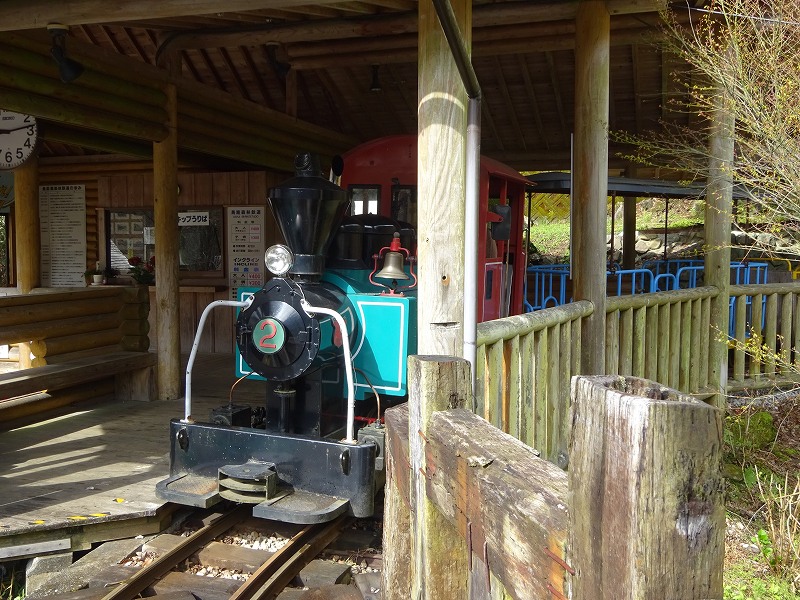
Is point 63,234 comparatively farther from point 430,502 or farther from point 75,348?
point 430,502

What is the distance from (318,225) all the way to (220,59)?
574 centimetres

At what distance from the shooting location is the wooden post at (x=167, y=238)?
7.29 meters

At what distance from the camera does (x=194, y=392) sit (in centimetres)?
786

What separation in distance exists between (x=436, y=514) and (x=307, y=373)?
8.65ft

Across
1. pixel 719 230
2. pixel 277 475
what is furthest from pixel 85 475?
pixel 719 230

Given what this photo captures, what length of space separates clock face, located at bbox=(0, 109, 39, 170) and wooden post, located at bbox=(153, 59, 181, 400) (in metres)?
1.15

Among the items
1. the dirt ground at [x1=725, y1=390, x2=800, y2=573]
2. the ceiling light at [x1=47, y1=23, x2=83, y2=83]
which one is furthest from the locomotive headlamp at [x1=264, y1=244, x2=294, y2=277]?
the dirt ground at [x1=725, y1=390, x2=800, y2=573]

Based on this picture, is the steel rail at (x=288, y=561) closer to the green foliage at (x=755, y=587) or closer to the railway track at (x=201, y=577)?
the railway track at (x=201, y=577)

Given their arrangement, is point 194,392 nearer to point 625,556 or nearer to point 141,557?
point 141,557

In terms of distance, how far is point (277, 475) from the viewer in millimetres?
4445

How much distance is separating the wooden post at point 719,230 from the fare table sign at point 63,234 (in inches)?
346

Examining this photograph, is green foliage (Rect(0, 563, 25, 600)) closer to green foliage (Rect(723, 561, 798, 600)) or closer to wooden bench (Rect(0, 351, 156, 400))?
wooden bench (Rect(0, 351, 156, 400))

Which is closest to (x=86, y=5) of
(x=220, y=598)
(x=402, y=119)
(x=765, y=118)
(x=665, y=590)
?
(x=220, y=598)

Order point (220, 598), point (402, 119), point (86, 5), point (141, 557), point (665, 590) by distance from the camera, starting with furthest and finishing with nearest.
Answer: point (402, 119) < point (86, 5) < point (141, 557) < point (220, 598) < point (665, 590)
